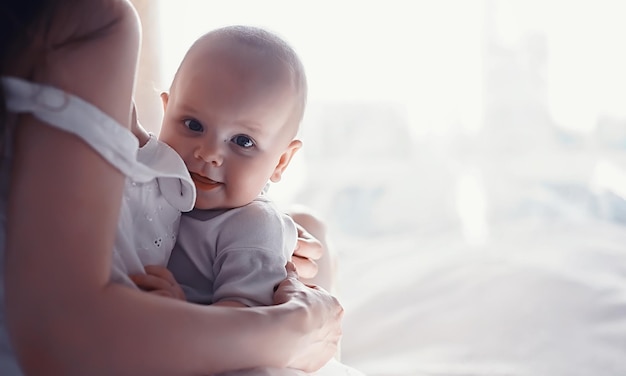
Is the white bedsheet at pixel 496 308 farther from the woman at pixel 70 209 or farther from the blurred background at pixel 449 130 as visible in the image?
the woman at pixel 70 209

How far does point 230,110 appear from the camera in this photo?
39.0 inches

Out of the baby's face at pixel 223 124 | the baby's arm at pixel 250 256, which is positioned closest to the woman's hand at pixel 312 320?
the baby's arm at pixel 250 256

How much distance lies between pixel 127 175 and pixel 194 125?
255mm

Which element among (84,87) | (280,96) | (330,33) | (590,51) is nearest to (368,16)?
(330,33)

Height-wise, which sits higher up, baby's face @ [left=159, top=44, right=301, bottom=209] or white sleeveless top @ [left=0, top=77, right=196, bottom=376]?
baby's face @ [left=159, top=44, right=301, bottom=209]

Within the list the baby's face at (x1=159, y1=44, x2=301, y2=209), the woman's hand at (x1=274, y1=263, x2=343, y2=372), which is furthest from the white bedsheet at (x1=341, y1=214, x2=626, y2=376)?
the baby's face at (x1=159, y1=44, x2=301, y2=209)

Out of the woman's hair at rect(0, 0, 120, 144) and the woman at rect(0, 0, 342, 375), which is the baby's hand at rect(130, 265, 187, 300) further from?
the woman's hair at rect(0, 0, 120, 144)

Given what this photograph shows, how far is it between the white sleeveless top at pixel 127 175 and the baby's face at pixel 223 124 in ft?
0.21

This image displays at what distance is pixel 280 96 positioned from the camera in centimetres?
103

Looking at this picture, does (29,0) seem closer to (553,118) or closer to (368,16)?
(368,16)

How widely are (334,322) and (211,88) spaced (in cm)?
31

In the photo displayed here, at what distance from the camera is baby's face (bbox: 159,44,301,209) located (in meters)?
0.99

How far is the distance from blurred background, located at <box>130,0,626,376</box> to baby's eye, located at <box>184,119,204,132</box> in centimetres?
73

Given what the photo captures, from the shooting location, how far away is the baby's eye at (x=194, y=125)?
39.7 inches
